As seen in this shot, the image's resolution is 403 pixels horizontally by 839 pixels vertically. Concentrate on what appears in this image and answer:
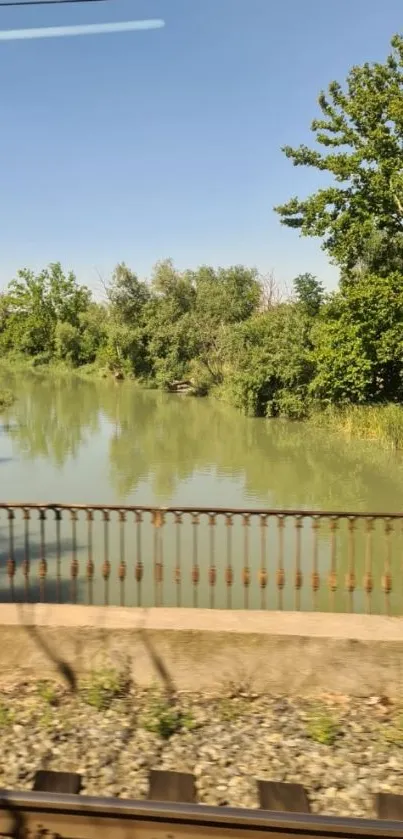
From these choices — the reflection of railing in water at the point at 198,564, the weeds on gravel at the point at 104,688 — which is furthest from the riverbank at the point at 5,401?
the weeds on gravel at the point at 104,688

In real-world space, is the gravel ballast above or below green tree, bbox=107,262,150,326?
below

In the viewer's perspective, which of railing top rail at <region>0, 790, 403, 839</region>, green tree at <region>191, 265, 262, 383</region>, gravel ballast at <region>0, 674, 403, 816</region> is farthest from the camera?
green tree at <region>191, 265, 262, 383</region>

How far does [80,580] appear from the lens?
7855 mm

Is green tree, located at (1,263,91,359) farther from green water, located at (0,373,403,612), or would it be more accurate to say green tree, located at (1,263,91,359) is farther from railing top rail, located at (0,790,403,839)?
railing top rail, located at (0,790,403,839)

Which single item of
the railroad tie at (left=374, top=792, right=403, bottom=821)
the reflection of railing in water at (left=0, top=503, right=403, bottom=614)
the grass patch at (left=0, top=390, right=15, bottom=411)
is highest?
the grass patch at (left=0, top=390, right=15, bottom=411)

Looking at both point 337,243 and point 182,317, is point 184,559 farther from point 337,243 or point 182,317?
point 182,317

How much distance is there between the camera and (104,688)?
4.17 metres

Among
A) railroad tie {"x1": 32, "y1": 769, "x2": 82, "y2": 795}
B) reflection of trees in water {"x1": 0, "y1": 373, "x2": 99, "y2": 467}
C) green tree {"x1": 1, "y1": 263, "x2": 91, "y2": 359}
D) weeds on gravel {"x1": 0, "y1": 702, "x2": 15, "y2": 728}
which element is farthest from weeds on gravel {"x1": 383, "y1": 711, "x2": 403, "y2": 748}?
green tree {"x1": 1, "y1": 263, "x2": 91, "y2": 359}

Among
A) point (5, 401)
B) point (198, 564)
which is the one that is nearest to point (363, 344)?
point (198, 564)

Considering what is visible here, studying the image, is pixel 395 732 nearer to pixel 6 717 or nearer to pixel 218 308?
pixel 6 717

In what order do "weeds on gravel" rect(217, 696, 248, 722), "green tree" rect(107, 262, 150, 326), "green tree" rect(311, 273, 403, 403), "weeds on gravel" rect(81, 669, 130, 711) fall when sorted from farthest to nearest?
"green tree" rect(107, 262, 150, 326), "green tree" rect(311, 273, 403, 403), "weeds on gravel" rect(81, 669, 130, 711), "weeds on gravel" rect(217, 696, 248, 722)

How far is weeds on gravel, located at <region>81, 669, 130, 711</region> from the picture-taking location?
4043 millimetres

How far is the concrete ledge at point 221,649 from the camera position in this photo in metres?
4.12

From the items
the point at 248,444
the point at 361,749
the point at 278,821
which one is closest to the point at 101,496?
the point at 248,444
